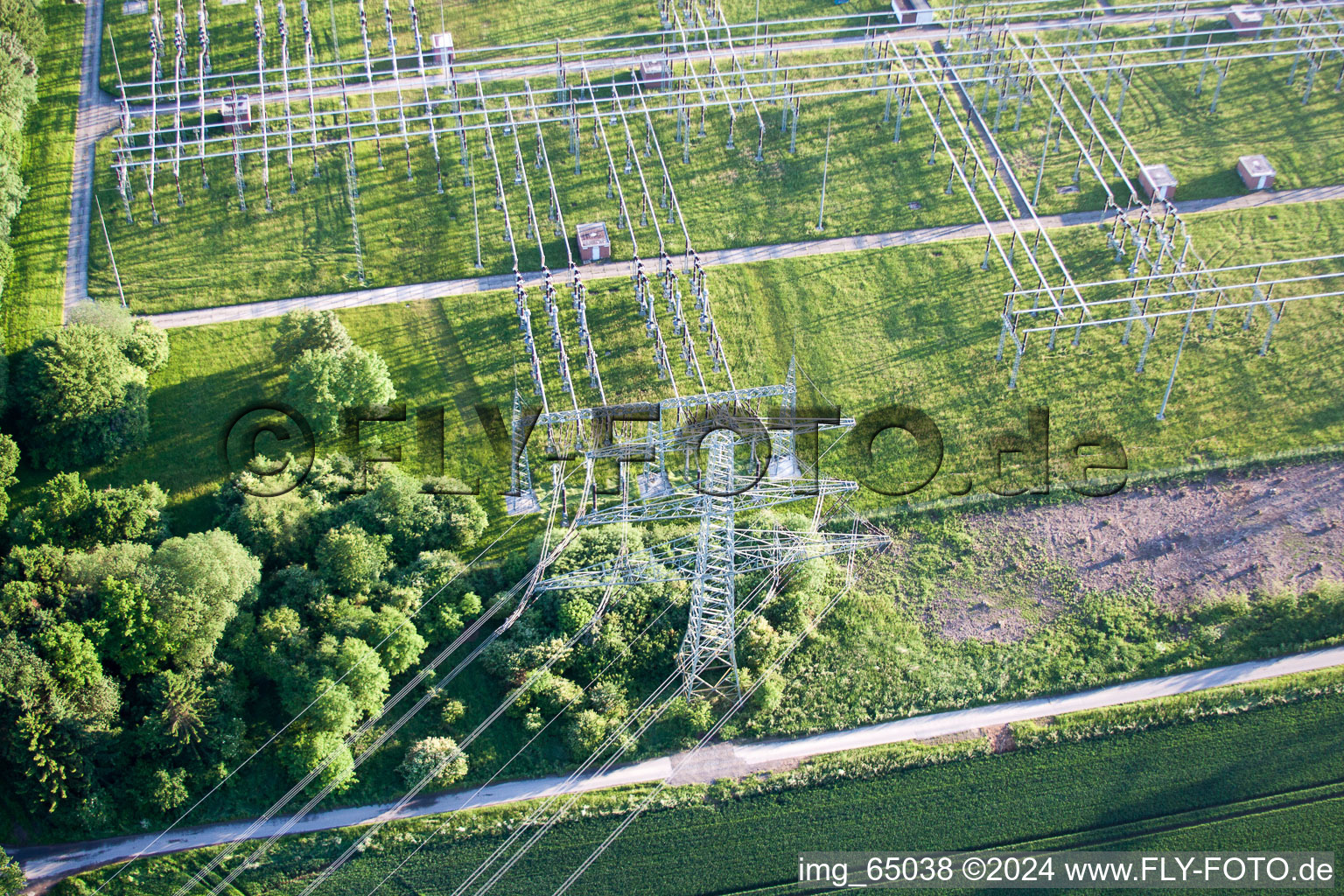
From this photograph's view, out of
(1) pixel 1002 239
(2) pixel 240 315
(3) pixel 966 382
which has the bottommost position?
(2) pixel 240 315

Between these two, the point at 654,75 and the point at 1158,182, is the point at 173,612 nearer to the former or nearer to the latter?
the point at 654,75

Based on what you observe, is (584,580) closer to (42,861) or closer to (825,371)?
(825,371)

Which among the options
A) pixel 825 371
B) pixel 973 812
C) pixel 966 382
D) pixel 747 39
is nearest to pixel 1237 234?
pixel 966 382

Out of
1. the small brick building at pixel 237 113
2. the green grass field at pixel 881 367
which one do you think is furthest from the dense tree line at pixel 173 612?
the small brick building at pixel 237 113

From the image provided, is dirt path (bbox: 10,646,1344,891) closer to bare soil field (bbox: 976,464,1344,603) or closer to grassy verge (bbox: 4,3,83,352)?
bare soil field (bbox: 976,464,1344,603)

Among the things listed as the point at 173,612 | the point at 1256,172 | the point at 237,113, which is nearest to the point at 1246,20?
the point at 1256,172

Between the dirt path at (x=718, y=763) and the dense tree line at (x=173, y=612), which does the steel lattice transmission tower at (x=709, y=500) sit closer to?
the dirt path at (x=718, y=763)

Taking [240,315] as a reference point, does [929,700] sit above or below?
below
